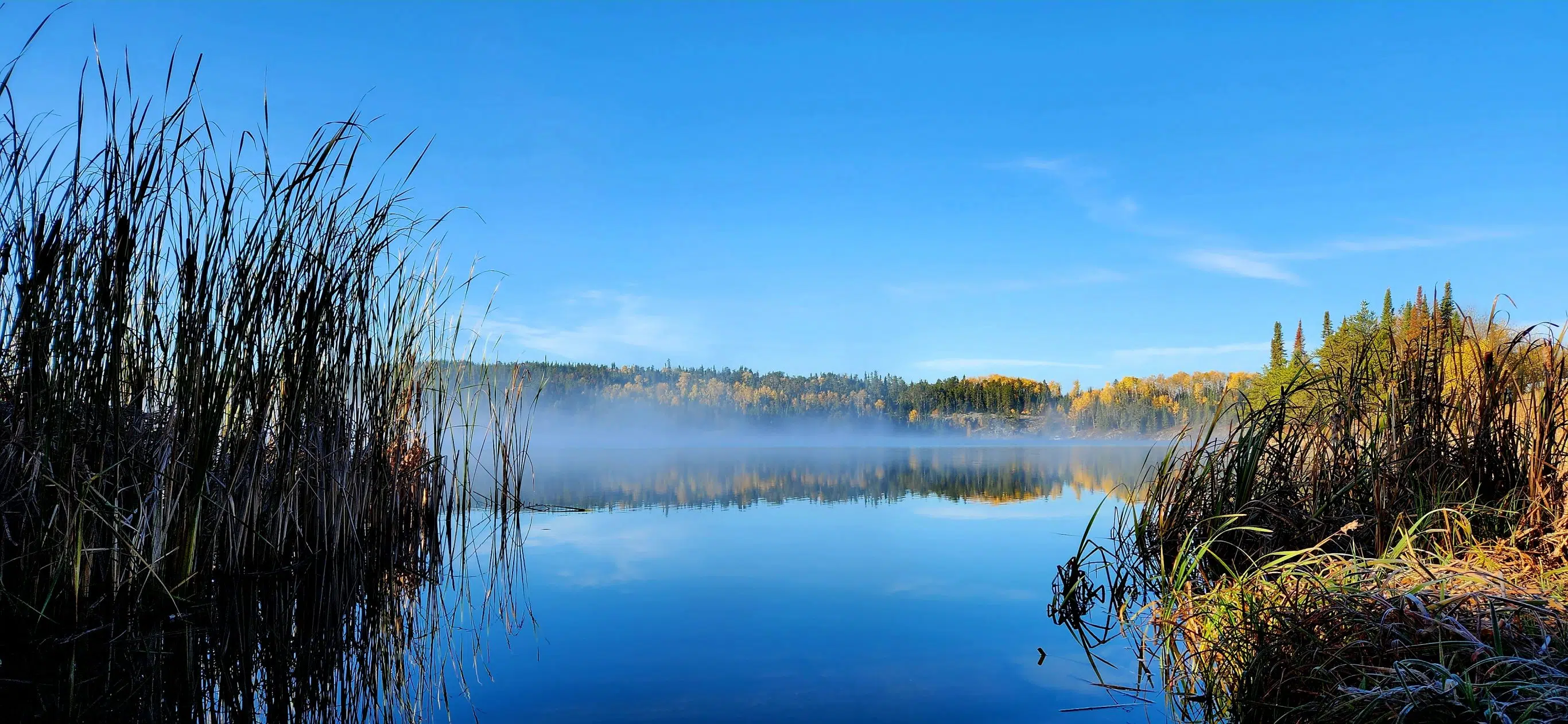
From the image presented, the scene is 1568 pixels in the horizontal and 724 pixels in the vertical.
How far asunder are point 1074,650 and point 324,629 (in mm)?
2584

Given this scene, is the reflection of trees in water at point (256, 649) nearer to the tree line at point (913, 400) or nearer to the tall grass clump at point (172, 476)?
the tall grass clump at point (172, 476)

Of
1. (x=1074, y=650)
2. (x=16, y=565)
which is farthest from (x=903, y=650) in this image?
(x=16, y=565)

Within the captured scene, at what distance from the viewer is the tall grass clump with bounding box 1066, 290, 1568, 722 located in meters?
1.84

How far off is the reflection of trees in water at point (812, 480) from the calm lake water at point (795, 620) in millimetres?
1076

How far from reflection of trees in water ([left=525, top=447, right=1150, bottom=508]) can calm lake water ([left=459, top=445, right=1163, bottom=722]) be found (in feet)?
3.53

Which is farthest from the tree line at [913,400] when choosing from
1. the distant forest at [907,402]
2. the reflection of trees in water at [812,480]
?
the reflection of trees in water at [812,480]

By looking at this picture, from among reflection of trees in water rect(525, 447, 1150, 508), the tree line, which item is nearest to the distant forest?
the tree line

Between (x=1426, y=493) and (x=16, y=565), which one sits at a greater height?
(x=1426, y=493)

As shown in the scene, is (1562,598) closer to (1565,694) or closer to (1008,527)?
(1565,694)

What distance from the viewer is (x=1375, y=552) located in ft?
10.3

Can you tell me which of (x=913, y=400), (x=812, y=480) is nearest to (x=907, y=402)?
(x=913, y=400)

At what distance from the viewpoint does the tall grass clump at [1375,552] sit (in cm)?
184

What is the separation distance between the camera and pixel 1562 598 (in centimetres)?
210

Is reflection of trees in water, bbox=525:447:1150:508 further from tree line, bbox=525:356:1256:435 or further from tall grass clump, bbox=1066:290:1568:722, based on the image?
tree line, bbox=525:356:1256:435
